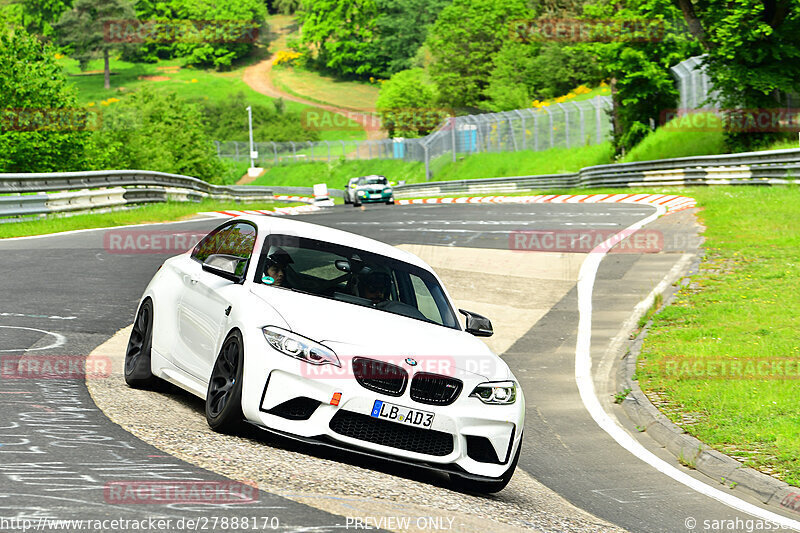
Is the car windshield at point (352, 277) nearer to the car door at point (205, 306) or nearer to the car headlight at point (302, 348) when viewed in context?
the car door at point (205, 306)

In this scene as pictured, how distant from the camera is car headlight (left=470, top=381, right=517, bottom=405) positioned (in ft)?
22.4

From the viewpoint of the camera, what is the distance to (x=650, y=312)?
14852 millimetres

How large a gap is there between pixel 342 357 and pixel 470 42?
102 metres

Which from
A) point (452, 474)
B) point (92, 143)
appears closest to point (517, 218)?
point (452, 474)

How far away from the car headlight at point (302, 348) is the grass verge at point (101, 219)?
1624cm

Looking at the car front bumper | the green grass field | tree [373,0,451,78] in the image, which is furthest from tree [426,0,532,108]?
the car front bumper

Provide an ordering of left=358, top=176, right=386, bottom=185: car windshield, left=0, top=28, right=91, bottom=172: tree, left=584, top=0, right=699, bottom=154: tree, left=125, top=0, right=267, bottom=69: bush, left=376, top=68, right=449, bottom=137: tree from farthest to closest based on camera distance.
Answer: left=125, top=0, right=267, bottom=69: bush < left=376, top=68, right=449, bottom=137: tree < left=0, top=28, right=91, bottom=172: tree < left=358, top=176, right=386, bottom=185: car windshield < left=584, top=0, right=699, bottom=154: tree

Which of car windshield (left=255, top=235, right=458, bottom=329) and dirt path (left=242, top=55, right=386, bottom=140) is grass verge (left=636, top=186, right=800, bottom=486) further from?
dirt path (left=242, top=55, right=386, bottom=140)

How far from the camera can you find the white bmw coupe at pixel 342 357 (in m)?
6.42

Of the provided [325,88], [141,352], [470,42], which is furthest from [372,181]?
[325,88]

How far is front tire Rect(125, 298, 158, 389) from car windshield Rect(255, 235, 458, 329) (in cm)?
147

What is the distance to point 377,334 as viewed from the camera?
6723mm

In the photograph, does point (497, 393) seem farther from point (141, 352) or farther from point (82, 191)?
point (82, 191)

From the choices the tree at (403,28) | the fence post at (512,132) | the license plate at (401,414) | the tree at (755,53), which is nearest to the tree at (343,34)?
the tree at (403,28)
